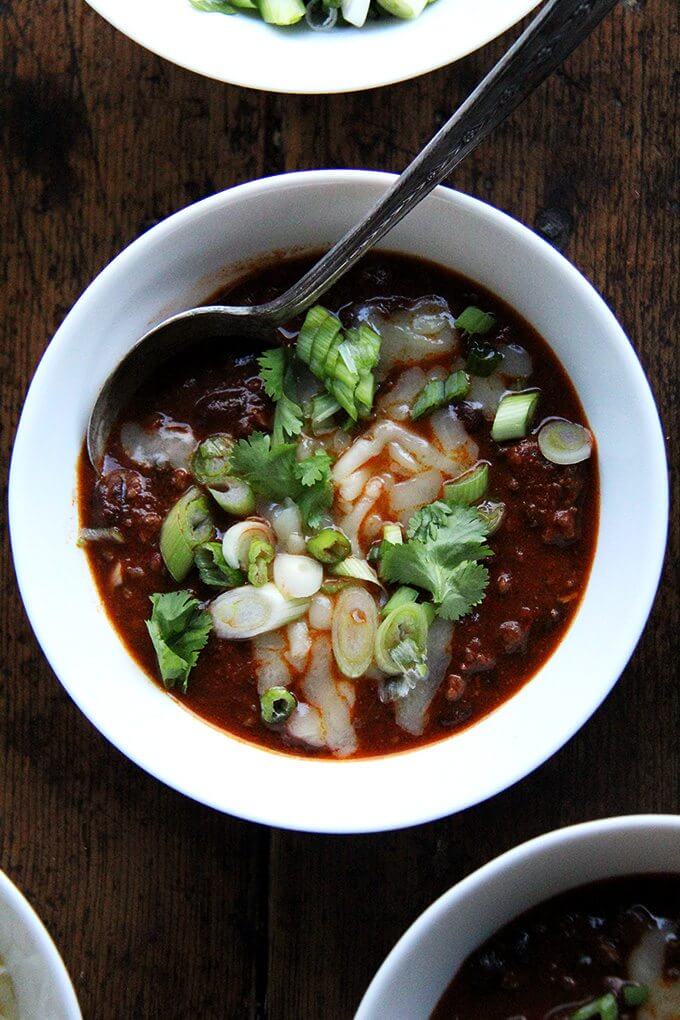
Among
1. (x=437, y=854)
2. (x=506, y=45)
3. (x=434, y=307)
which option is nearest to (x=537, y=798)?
(x=437, y=854)

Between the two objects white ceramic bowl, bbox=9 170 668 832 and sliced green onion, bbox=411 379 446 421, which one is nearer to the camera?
white ceramic bowl, bbox=9 170 668 832

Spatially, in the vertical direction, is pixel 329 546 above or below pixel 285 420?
below

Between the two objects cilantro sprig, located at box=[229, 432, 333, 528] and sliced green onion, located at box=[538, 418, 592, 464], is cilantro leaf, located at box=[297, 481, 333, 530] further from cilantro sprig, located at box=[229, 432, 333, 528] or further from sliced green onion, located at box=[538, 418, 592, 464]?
sliced green onion, located at box=[538, 418, 592, 464]

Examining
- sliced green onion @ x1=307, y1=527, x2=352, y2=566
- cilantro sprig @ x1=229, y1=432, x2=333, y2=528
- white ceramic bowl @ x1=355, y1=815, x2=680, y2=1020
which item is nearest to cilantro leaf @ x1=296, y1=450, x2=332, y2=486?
cilantro sprig @ x1=229, y1=432, x2=333, y2=528

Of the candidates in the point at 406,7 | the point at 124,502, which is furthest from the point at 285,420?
the point at 406,7

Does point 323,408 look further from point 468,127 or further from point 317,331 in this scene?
point 468,127
